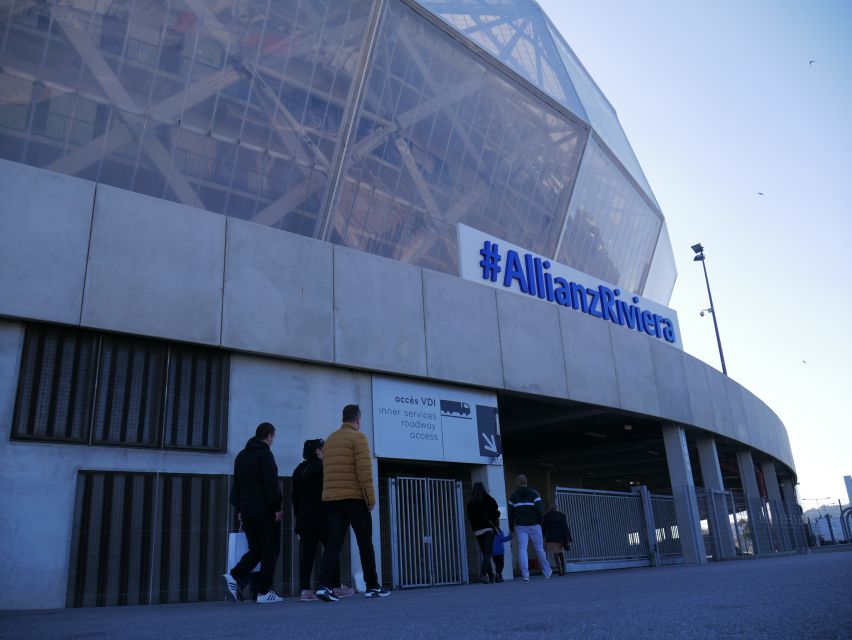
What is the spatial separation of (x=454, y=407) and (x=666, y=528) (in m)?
7.65

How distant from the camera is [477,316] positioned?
1480 centimetres

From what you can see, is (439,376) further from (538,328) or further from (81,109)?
(81,109)

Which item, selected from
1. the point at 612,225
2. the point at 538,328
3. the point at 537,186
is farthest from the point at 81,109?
the point at 612,225

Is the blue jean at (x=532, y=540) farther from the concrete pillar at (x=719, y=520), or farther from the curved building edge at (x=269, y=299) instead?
the concrete pillar at (x=719, y=520)

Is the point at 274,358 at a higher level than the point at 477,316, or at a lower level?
lower

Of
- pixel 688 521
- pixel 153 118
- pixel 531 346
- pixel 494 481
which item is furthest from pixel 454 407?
pixel 688 521

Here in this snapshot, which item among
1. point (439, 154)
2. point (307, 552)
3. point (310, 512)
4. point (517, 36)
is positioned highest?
point (517, 36)

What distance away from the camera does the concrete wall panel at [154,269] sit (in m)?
10.0

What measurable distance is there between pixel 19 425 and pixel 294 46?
859 cm

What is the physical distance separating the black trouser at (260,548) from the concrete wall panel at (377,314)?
4652 millimetres

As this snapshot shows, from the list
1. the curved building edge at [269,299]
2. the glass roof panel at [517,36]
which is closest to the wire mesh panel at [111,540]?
the curved building edge at [269,299]

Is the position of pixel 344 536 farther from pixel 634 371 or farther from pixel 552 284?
pixel 634 371

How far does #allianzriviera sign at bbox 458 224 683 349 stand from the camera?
51.8 ft

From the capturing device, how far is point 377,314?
1301cm
